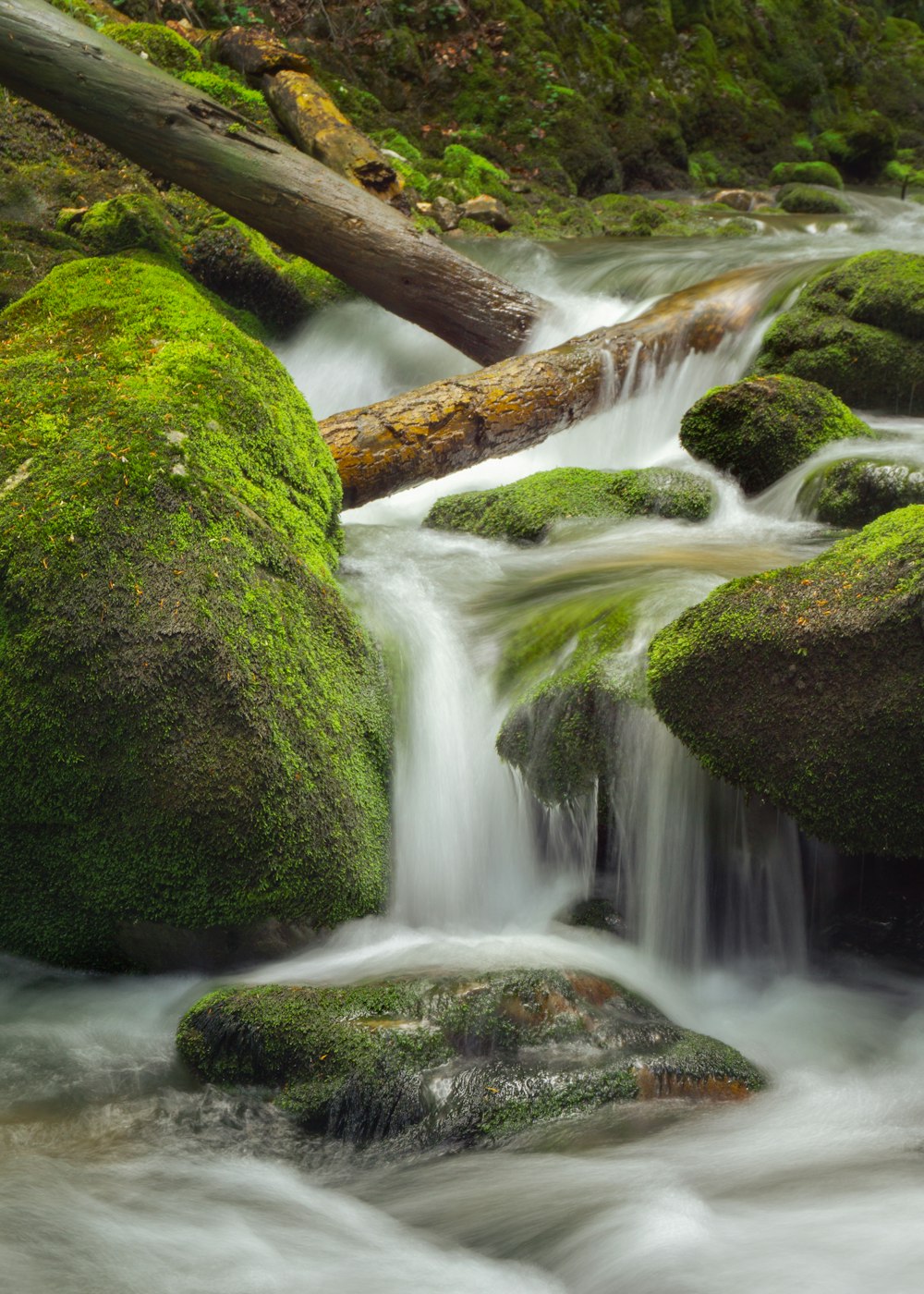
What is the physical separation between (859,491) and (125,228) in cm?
535

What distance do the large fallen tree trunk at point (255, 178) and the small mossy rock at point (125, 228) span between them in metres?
0.36

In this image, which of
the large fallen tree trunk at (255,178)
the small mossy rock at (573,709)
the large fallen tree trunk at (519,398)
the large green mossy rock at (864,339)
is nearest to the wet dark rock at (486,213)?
the large fallen tree trunk at (255,178)

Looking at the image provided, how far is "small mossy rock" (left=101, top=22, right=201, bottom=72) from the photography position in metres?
9.88

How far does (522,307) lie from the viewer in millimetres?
8438

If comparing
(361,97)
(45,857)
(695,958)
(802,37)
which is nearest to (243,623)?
(45,857)

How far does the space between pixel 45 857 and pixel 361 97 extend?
545 inches

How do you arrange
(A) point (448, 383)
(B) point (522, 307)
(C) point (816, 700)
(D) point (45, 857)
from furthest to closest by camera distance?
(B) point (522, 307), (A) point (448, 383), (D) point (45, 857), (C) point (816, 700)

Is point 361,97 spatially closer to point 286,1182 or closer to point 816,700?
point 816,700

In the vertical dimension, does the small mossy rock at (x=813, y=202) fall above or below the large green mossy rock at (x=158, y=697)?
above

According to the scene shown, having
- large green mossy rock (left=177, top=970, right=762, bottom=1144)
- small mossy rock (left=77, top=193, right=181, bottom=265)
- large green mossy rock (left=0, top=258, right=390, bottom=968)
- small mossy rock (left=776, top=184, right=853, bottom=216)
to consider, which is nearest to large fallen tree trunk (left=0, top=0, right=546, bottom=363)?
small mossy rock (left=77, top=193, right=181, bottom=265)

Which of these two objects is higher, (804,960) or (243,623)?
(243,623)

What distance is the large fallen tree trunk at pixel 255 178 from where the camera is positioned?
7215mm

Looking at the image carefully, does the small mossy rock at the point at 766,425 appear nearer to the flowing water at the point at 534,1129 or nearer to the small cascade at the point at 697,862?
the flowing water at the point at 534,1129

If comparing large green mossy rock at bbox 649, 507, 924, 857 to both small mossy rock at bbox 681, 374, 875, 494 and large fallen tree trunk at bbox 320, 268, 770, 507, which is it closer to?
small mossy rock at bbox 681, 374, 875, 494
